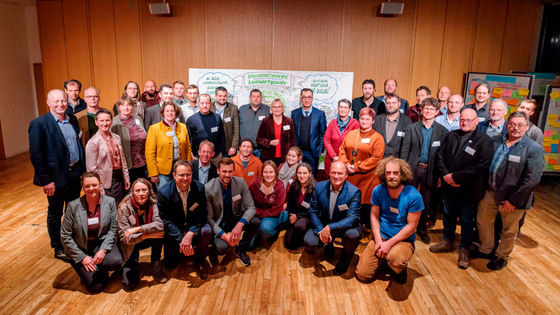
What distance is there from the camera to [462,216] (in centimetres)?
362

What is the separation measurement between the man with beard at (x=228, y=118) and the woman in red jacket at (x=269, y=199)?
1.08 metres

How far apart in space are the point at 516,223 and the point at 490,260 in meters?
0.51

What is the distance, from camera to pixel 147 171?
167 inches

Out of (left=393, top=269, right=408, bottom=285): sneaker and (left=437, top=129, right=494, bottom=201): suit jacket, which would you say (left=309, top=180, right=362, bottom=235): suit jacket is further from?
(left=437, top=129, right=494, bottom=201): suit jacket

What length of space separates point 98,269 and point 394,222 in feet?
8.59

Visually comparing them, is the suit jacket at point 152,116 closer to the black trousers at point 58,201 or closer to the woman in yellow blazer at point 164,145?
the woman in yellow blazer at point 164,145

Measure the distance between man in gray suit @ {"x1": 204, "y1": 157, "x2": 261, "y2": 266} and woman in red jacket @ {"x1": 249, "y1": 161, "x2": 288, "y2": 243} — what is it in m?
0.12

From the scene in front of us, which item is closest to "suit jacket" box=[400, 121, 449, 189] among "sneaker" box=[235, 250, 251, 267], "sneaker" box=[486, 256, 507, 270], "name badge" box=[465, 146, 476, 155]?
"name badge" box=[465, 146, 476, 155]

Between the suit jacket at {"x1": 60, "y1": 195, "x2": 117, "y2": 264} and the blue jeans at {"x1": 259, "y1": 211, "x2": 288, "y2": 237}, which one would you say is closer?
the suit jacket at {"x1": 60, "y1": 195, "x2": 117, "y2": 264}

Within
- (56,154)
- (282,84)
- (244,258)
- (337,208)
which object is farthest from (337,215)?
(282,84)

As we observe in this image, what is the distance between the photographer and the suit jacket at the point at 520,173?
3.24 metres

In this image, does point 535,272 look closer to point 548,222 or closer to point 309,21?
point 548,222

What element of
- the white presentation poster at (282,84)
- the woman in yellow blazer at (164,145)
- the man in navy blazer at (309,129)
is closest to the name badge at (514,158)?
the man in navy blazer at (309,129)

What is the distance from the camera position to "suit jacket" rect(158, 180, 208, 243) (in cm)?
324
